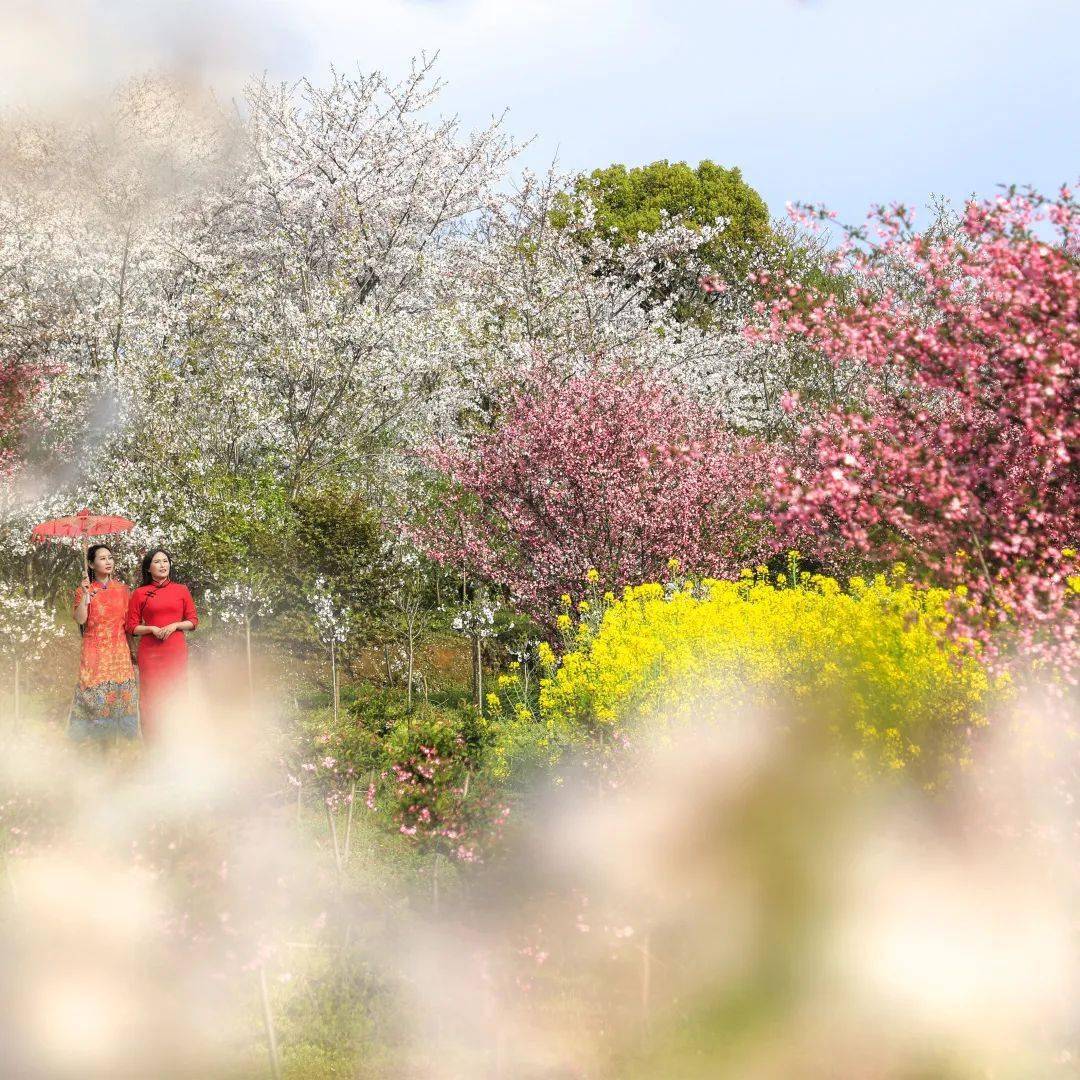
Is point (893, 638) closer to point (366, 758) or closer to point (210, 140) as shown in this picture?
point (366, 758)

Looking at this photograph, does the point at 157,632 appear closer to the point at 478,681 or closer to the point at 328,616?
the point at 328,616

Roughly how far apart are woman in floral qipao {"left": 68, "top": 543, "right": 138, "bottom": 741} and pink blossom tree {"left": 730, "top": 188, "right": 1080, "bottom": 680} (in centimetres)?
629

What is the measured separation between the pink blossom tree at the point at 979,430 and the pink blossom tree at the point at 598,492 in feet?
18.3

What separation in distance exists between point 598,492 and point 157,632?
4.75 m

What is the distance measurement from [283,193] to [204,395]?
5519 millimetres

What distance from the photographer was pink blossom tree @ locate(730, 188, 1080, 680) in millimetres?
4465

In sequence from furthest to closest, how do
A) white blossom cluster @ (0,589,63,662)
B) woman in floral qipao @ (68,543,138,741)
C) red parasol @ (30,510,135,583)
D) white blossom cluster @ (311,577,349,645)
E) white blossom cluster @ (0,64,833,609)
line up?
white blossom cluster @ (0,64,833,609)
white blossom cluster @ (0,589,63,662)
white blossom cluster @ (311,577,349,645)
red parasol @ (30,510,135,583)
woman in floral qipao @ (68,543,138,741)

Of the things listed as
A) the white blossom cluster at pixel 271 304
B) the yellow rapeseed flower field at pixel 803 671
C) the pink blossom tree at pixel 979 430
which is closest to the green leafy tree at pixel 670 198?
the white blossom cluster at pixel 271 304

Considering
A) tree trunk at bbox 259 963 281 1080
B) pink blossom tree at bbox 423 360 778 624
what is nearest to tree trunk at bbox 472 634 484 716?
pink blossom tree at bbox 423 360 778 624

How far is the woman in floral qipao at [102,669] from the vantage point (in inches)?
356

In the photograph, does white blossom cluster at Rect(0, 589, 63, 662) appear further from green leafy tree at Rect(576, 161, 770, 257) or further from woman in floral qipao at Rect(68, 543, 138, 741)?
green leafy tree at Rect(576, 161, 770, 257)

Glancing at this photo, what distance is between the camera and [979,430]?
5.21 m

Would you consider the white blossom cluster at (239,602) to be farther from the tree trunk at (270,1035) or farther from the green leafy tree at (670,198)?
the green leafy tree at (670,198)

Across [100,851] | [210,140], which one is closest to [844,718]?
[100,851]
